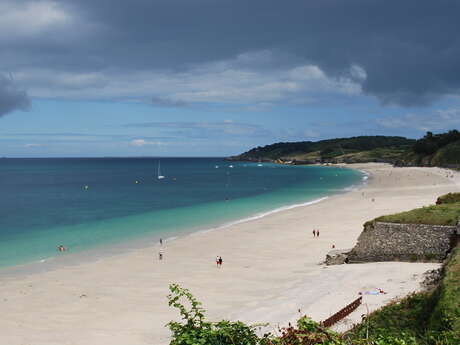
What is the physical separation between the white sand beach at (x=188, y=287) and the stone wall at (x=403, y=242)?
1.12 metres

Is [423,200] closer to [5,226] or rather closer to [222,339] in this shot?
[5,226]

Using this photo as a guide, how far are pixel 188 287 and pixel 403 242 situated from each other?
1330cm

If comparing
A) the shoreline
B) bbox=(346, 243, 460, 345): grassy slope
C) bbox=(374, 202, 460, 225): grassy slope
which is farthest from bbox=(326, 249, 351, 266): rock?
the shoreline

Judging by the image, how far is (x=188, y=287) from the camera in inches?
988

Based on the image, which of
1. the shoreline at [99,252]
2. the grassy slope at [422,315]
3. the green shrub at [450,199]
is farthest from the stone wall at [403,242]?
the shoreline at [99,252]

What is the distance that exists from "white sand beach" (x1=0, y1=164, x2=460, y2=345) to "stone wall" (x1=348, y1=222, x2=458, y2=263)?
112cm

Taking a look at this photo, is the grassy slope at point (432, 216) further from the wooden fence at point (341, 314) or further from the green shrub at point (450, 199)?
the wooden fence at point (341, 314)

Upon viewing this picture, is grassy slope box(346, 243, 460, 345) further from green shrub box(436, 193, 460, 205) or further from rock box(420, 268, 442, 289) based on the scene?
green shrub box(436, 193, 460, 205)

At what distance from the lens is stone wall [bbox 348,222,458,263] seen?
2516cm

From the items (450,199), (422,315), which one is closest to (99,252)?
(422,315)

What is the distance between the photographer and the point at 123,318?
2000cm

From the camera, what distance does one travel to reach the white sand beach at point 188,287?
738 inches

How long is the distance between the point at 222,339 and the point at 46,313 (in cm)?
1664

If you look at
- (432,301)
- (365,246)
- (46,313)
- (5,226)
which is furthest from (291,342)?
(5,226)
